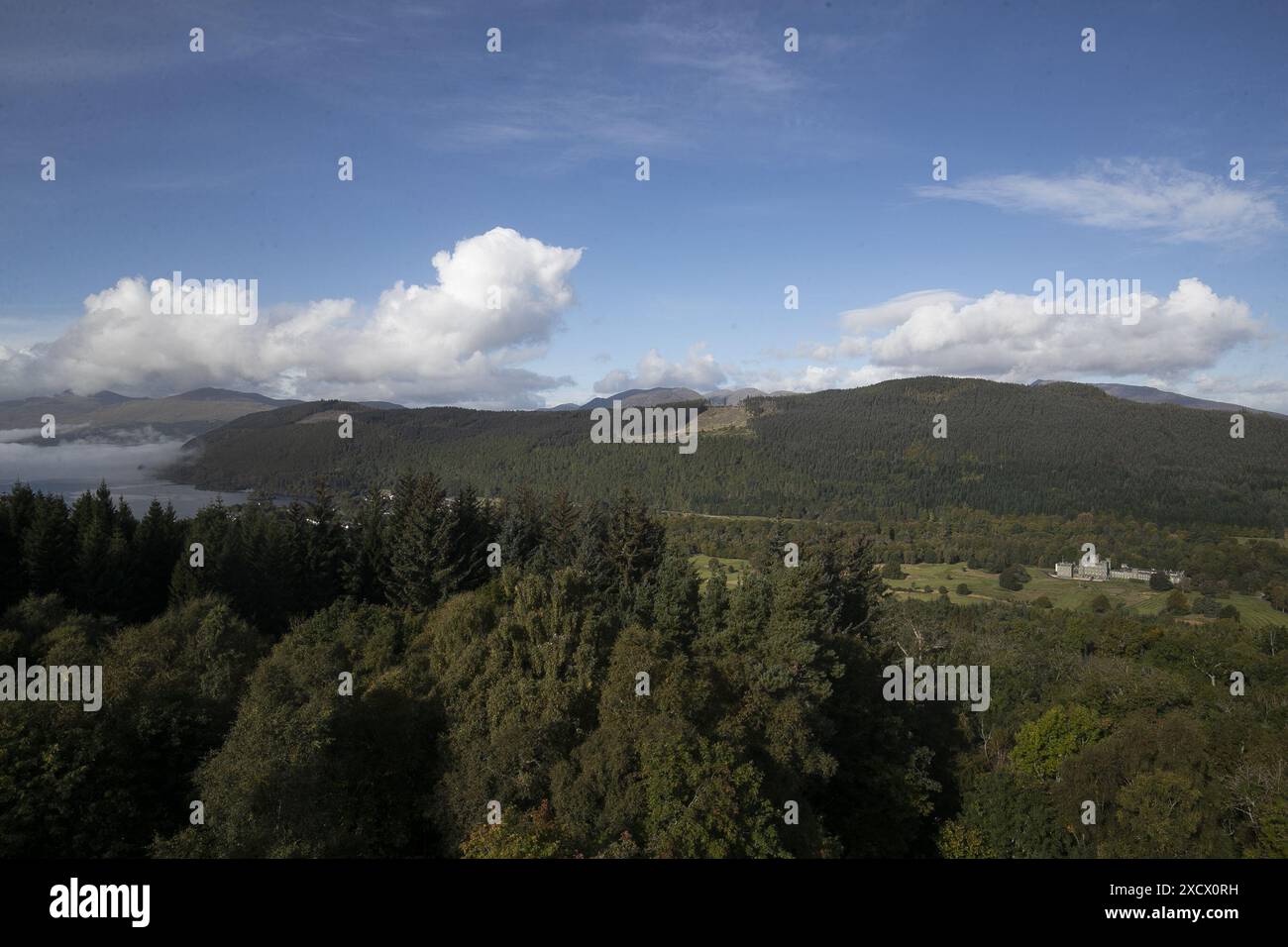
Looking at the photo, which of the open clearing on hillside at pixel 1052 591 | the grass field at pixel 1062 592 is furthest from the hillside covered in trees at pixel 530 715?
the grass field at pixel 1062 592

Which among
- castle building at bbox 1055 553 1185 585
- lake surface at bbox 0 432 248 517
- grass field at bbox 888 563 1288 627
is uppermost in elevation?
lake surface at bbox 0 432 248 517

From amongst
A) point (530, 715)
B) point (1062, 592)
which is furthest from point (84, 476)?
point (1062, 592)

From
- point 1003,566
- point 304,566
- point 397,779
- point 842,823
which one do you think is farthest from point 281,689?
point 1003,566

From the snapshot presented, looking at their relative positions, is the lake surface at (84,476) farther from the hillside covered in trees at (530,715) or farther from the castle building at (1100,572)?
the castle building at (1100,572)

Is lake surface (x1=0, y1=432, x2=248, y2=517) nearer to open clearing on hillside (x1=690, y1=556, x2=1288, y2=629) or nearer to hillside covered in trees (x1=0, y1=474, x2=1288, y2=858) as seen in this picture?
hillside covered in trees (x1=0, y1=474, x2=1288, y2=858)

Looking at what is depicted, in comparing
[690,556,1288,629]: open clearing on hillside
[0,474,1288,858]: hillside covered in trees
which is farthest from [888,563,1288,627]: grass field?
[0,474,1288,858]: hillside covered in trees

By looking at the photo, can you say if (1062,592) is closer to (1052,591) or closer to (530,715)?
(1052,591)

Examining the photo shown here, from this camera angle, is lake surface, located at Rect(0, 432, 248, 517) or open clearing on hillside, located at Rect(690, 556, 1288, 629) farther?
open clearing on hillside, located at Rect(690, 556, 1288, 629)
